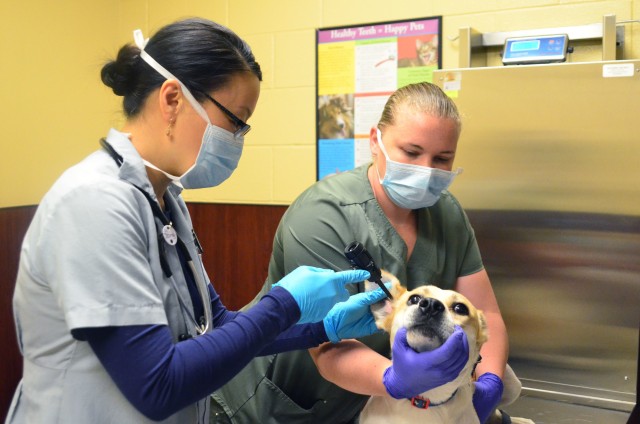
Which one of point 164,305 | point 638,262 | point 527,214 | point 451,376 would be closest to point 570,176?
point 527,214

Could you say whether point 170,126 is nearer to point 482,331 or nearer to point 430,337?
point 430,337

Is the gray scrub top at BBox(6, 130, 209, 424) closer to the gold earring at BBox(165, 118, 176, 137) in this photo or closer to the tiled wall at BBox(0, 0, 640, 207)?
the gold earring at BBox(165, 118, 176, 137)

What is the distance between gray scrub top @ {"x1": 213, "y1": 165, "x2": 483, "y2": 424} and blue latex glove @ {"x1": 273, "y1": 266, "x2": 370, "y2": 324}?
9 cm

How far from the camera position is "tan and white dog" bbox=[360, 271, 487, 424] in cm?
121

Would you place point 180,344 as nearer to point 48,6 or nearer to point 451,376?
point 451,376

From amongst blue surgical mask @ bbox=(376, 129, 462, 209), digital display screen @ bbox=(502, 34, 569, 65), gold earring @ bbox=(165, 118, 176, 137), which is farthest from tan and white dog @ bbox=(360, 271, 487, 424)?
digital display screen @ bbox=(502, 34, 569, 65)

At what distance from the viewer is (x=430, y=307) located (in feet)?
3.94

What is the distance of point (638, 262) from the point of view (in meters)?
1.96

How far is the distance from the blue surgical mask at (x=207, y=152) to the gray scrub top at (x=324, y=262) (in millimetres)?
260

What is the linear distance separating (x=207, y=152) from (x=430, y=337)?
0.55 meters

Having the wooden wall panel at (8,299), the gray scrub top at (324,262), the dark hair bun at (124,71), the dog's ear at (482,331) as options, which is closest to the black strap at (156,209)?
the dark hair bun at (124,71)

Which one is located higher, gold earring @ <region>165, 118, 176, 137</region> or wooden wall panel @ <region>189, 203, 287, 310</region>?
gold earring @ <region>165, 118, 176, 137</region>

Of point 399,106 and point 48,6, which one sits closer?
point 399,106

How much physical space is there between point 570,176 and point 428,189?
787 mm
